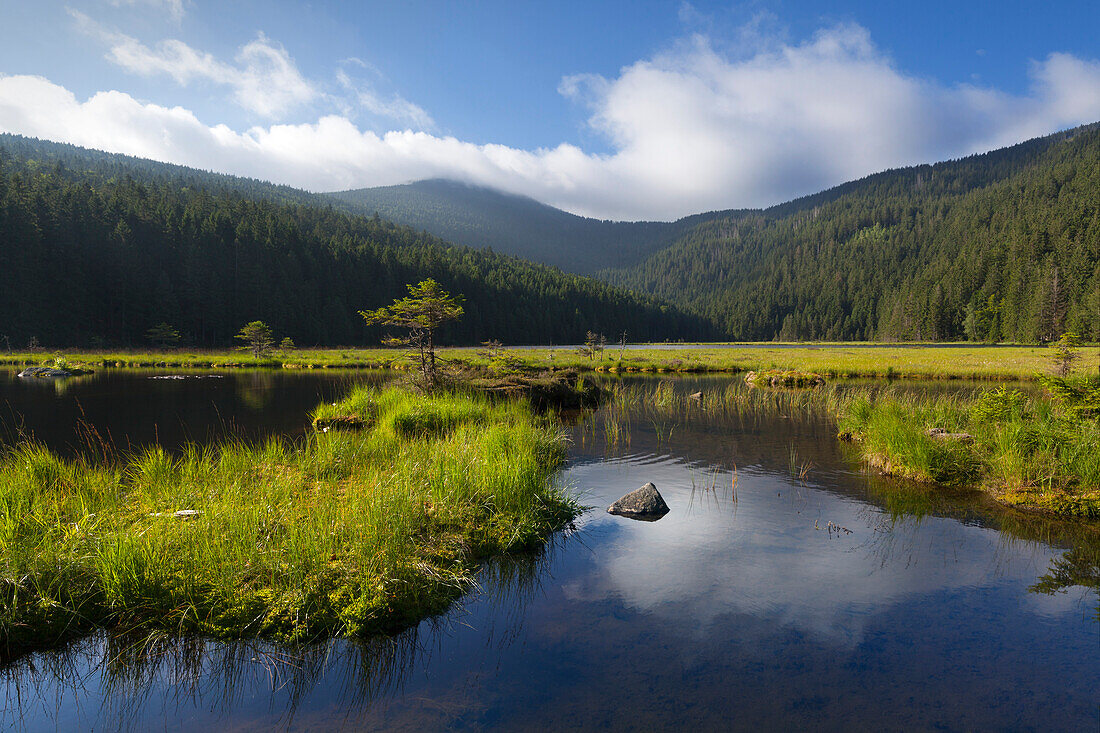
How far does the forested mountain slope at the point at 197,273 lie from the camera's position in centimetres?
7162

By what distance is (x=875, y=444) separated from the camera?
44.2ft

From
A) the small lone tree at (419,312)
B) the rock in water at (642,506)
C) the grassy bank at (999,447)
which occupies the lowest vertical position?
the rock in water at (642,506)

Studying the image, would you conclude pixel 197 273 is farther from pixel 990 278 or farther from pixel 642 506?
pixel 990 278

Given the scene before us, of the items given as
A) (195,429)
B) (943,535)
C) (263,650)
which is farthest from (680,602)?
(195,429)

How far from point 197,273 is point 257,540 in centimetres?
10114

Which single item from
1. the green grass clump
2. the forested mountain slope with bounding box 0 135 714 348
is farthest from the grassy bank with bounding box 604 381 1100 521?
the forested mountain slope with bounding box 0 135 714 348

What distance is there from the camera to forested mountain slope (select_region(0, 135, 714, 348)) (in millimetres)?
71625

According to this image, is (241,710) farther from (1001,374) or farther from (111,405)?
Answer: (1001,374)

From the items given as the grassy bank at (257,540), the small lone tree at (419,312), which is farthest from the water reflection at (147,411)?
the small lone tree at (419,312)

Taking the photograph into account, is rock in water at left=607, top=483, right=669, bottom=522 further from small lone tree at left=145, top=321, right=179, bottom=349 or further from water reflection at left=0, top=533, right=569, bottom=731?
small lone tree at left=145, top=321, right=179, bottom=349

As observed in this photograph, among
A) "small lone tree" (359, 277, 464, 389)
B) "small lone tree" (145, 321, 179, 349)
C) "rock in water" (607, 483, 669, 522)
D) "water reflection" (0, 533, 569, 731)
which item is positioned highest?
"small lone tree" (359, 277, 464, 389)

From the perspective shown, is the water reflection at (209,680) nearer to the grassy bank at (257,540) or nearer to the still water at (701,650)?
the still water at (701,650)

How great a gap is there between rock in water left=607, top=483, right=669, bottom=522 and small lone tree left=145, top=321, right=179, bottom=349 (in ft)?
284

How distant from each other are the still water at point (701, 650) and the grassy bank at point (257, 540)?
0.34 m
